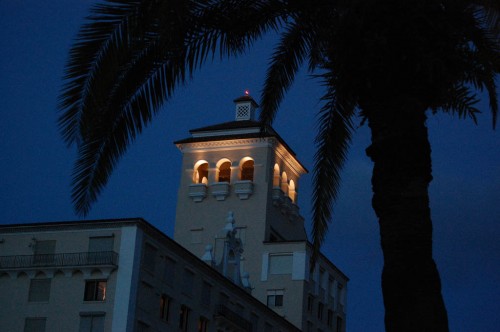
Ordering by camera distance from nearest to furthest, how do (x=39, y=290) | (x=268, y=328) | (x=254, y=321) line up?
(x=39, y=290) → (x=254, y=321) → (x=268, y=328)

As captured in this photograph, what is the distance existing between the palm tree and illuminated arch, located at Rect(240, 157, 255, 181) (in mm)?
71197

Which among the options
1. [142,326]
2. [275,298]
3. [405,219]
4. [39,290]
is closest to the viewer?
[405,219]

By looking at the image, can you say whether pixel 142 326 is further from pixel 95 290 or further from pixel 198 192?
pixel 198 192

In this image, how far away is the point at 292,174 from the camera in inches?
3898

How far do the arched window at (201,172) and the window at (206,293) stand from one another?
85.5 feet

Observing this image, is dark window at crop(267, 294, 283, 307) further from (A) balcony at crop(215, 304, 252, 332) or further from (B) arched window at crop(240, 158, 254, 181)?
(A) balcony at crop(215, 304, 252, 332)

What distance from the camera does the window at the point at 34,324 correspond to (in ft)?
202

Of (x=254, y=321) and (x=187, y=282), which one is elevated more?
(x=187, y=282)

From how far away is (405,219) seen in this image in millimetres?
16406

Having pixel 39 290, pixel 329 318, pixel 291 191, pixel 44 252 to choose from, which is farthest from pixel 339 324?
pixel 39 290

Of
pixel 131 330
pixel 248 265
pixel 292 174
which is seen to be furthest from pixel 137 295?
pixel 292 174

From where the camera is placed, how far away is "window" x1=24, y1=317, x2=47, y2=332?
6144cm

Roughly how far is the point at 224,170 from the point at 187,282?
28.5m

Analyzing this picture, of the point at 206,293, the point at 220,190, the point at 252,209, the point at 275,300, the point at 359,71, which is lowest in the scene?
the point at 359,71
